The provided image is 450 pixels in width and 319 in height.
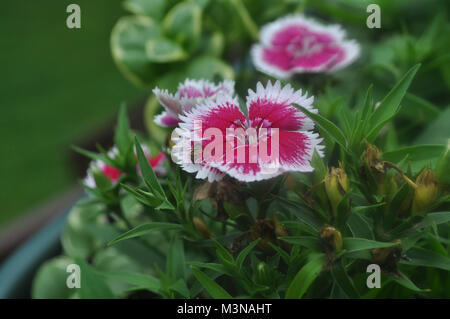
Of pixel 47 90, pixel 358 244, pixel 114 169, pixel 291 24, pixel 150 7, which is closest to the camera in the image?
pixel 358 244

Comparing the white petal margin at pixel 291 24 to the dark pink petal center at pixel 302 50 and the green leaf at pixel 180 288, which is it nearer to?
the dark pink petal center at pixel 302 50

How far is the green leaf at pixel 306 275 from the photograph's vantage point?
441 mm

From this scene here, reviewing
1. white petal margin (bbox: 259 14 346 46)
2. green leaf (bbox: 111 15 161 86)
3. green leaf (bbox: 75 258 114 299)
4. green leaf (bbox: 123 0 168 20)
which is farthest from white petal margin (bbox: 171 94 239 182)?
green leaf (bbox: 123 0 168 20)

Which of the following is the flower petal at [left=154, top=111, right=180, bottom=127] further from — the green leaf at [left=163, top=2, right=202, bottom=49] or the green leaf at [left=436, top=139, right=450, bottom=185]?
the green leaf at [left=163, top=2, right=202, bottom=49]

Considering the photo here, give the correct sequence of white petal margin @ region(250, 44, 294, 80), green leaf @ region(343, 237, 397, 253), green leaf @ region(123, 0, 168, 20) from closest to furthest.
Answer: green leaf @ region(343, 237, 397, 253), white petal margin @ region(250, 44, 294, 80), green leaf @ region(123, 0, 168, 20)

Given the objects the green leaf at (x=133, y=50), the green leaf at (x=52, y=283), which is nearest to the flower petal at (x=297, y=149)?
the green leaf at (x=52, y=283)

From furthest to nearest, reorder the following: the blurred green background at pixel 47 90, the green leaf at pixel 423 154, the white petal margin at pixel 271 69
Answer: the blurred green background at pixel 47 90, the white petal margin at pixel 271 69, the green leaf at pixel 423 154

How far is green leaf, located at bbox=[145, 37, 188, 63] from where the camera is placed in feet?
3.18

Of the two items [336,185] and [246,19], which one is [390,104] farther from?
[246,19]

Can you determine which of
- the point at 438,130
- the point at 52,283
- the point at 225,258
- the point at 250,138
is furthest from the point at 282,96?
the point at 52,283

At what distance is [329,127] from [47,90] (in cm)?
200

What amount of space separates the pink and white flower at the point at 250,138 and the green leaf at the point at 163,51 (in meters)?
0.50

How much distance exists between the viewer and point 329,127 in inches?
18.3

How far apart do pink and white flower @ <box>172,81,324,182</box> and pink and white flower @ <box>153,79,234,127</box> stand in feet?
0.05
